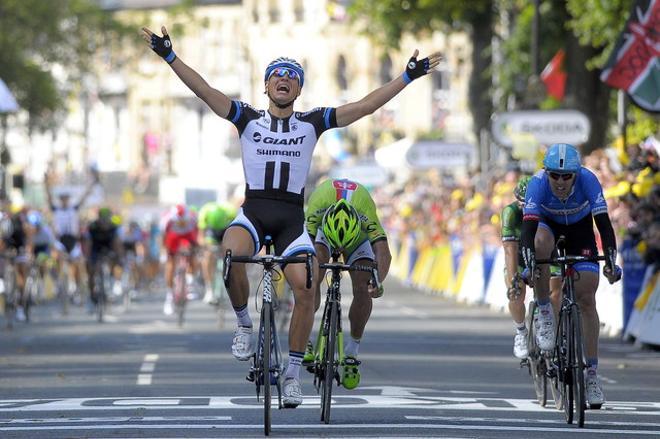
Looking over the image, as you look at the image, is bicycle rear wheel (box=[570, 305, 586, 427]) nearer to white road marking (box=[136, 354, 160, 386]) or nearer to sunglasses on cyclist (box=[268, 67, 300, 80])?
sunglasses on cyclist (box=[268, 67, 300, 80])

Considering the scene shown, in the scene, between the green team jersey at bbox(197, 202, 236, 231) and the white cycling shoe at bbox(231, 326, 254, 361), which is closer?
the white cycling shoe at bbox(231, 326, 254, 361)

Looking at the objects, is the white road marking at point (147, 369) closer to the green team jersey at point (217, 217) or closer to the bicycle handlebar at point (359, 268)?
the bicycle handlebar at point (359, 268)

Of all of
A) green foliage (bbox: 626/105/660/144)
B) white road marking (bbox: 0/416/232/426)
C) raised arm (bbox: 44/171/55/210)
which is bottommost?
white road marking (bbox: 0/416/232/426)

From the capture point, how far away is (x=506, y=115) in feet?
108

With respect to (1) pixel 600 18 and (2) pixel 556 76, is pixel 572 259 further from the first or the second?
(2) pixel 556 76

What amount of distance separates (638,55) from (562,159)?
11.8 m

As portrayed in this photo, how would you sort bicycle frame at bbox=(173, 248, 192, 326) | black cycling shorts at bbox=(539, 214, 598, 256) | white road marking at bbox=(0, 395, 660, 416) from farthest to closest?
bicycle frame at bbox=(173, 248, 192, 326)
white road marking at bbox=(0, 395, 660, 416)
black cycling shorts at bbox=(539, 214, 598, 256)

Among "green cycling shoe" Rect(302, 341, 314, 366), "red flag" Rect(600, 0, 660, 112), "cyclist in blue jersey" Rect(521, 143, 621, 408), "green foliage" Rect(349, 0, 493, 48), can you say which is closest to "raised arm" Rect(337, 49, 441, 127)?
"cyclist in blue jersey" Rect(521, 143, 621, 408)

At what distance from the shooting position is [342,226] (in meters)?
14.5

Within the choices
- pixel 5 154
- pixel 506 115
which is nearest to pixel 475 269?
pixel 506 115

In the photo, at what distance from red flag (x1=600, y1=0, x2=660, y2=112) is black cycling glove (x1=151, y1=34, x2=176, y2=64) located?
11673mm

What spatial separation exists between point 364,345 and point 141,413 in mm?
9199

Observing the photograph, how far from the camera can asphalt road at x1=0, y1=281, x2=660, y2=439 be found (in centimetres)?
1392

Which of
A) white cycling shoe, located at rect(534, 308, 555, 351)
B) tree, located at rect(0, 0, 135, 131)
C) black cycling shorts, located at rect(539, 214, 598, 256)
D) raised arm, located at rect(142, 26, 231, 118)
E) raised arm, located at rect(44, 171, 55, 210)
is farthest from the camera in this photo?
tree, located at rect(0, 0, 135, 131)
